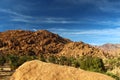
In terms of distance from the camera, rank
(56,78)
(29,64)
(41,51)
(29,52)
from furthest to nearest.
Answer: (41,51) < (29,52) < (29,64) < (56,78)

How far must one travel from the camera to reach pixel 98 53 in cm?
19500

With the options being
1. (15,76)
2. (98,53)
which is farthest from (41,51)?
(15,76)

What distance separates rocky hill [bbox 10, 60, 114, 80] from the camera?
12359mm

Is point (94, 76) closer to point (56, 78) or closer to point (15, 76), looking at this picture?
point (56, 78)

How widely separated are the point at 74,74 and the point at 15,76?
10.2ft

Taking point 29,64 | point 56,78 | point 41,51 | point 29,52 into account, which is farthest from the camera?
point 41,51

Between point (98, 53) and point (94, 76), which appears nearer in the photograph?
point (94, 76)

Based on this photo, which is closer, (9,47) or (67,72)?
(67,72)

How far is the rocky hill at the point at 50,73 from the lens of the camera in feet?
40.5

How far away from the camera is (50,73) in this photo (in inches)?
493

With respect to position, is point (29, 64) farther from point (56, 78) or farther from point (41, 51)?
point (41, 51)

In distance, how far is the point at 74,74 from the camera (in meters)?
12.5

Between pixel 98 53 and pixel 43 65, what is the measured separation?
184850mm

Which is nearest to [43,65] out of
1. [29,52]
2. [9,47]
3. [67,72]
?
[67,72]
